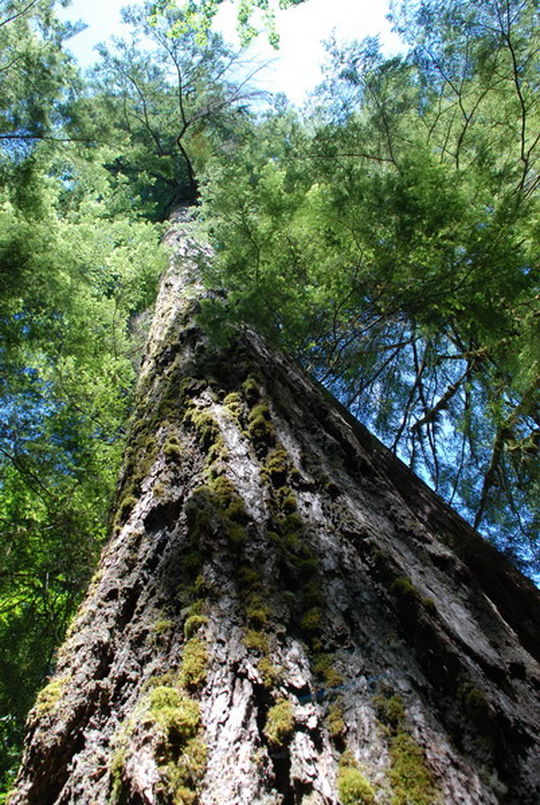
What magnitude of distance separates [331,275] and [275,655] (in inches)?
117

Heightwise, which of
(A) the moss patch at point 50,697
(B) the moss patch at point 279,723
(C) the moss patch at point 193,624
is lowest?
(A) the moss patch at point 50,697

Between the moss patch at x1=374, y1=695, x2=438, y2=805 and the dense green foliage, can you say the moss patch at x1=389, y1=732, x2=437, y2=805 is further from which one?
the dense green foliage

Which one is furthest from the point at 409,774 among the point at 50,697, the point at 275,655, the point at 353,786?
the point at 50,697

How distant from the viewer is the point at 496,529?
19.2 ft

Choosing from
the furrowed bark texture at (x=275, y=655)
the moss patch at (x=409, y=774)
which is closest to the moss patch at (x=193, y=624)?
the furrowed bark texture at (x=275, y=655)

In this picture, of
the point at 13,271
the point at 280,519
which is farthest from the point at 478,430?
the point at 13,271

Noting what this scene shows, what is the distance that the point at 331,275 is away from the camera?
3635mm

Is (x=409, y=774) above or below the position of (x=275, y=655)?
below

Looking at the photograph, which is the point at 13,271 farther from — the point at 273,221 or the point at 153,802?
the point at 153,802

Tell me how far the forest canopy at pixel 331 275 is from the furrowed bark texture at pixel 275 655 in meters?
1.58

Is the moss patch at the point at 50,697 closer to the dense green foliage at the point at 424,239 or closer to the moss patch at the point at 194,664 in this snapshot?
the moss patch at the point at 194,664

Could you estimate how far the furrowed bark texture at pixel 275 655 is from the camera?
1.14 metres

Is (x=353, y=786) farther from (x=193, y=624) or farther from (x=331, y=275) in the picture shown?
(x=331, y=275)

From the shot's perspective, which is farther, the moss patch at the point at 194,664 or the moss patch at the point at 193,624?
the moss patch at the point at 193,624
